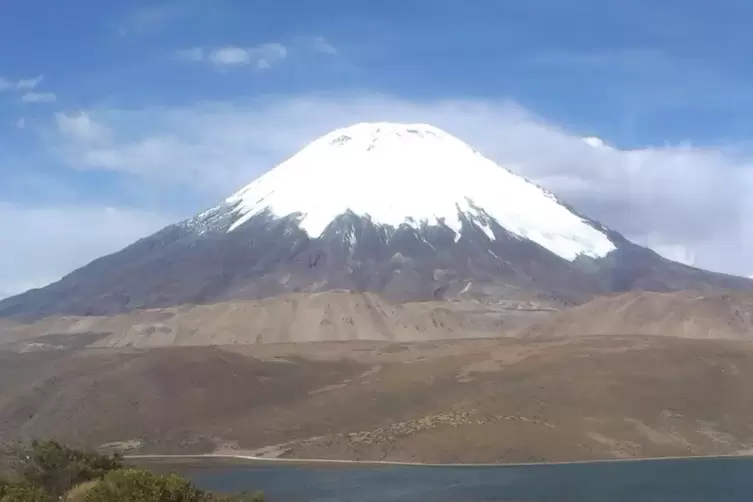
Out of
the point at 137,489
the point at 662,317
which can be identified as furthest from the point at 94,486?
the point at 662,317

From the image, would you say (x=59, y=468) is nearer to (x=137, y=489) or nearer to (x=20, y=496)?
(x=20, y=496)

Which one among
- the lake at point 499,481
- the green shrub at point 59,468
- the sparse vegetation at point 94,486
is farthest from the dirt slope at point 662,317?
the sparse vegetation at point 94,486

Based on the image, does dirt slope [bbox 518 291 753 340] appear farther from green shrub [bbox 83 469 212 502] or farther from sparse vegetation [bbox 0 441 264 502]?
green shrub [bbox 83 469 212 502]

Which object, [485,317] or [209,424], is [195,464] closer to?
[209,424]

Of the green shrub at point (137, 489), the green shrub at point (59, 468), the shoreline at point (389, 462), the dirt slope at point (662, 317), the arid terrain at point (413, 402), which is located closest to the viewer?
the green shrub at point (137, 489)

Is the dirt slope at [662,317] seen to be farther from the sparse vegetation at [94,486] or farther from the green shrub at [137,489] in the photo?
the green shrub at [137,489]

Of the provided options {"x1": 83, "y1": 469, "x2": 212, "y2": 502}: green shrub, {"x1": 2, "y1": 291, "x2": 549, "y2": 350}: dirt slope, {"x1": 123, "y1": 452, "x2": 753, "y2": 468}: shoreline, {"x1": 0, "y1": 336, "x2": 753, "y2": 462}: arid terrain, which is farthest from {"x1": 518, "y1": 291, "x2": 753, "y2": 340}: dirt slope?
{"x1": 83, "y1": 469, "x2": 212, "y2": 502}: green shrub
